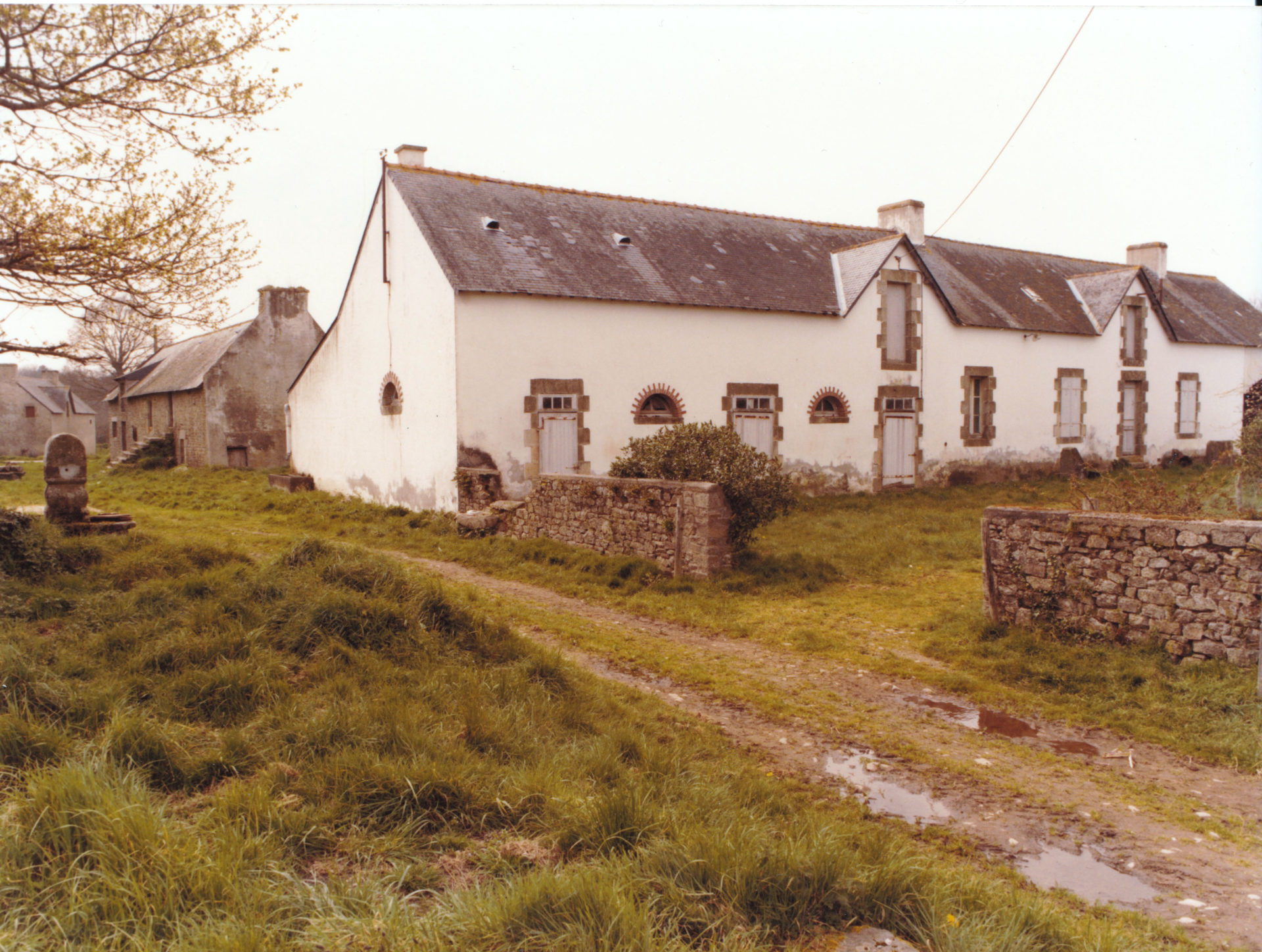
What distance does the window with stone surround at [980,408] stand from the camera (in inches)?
878

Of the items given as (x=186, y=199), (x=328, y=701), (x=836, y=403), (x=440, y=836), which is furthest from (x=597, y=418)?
(x=440, y=836)

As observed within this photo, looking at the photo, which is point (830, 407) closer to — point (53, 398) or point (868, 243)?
point (868, 243)

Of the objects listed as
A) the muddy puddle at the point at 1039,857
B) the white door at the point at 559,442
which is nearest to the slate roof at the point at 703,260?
the white door at the point at 559,442

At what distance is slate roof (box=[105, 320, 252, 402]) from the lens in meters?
28.6

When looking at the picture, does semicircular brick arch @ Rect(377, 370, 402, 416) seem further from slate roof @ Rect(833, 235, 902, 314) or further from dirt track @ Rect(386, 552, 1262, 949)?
dirt track @ Rect(386, 552, 1262, 949)

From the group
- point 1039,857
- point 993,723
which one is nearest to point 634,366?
point 993,723

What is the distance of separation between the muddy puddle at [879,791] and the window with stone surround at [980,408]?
60.8 feet

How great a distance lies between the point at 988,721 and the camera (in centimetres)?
631

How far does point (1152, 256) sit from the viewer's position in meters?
28.7

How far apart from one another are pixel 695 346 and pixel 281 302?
707 inches

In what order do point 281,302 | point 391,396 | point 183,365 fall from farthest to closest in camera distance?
1. point 183,365
2. point 281,302
3. point 391,396

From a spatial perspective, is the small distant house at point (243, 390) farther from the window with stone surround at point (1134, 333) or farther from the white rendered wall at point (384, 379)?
the window with stone surround at point (1134, 333)

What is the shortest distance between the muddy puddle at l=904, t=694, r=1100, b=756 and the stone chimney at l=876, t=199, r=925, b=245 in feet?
65.4

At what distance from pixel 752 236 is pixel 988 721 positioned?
16.8 meters
